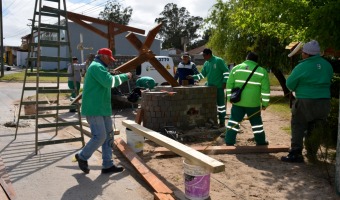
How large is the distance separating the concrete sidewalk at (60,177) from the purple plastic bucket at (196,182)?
1.83 ft

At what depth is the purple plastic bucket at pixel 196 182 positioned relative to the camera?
13.6 ft

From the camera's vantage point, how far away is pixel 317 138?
5.09 meters

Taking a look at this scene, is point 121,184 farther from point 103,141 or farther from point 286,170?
point 286,170

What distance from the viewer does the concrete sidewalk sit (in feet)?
14.8

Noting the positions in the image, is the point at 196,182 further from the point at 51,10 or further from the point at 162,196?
the point at 51,10

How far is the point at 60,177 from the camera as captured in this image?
203 inches

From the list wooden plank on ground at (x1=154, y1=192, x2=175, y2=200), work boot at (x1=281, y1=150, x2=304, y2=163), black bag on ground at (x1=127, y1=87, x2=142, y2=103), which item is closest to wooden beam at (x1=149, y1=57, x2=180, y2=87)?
black bag on ground at (x1=127, y1=87, x2=142, y2=103)

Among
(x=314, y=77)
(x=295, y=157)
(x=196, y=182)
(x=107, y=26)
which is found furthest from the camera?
(x=107, y=26)

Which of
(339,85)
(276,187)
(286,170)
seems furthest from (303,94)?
(339,85)

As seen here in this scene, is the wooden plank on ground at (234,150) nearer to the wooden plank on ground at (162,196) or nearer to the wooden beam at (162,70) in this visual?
the wooden plank on ground at (162,196)

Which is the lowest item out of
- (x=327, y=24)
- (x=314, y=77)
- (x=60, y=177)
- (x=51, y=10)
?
(x=60, y=177)

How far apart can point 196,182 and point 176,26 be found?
81461mm

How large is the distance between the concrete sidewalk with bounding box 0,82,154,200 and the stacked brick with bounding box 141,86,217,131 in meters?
1.66

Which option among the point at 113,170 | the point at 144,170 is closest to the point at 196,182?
the point at 144,170
